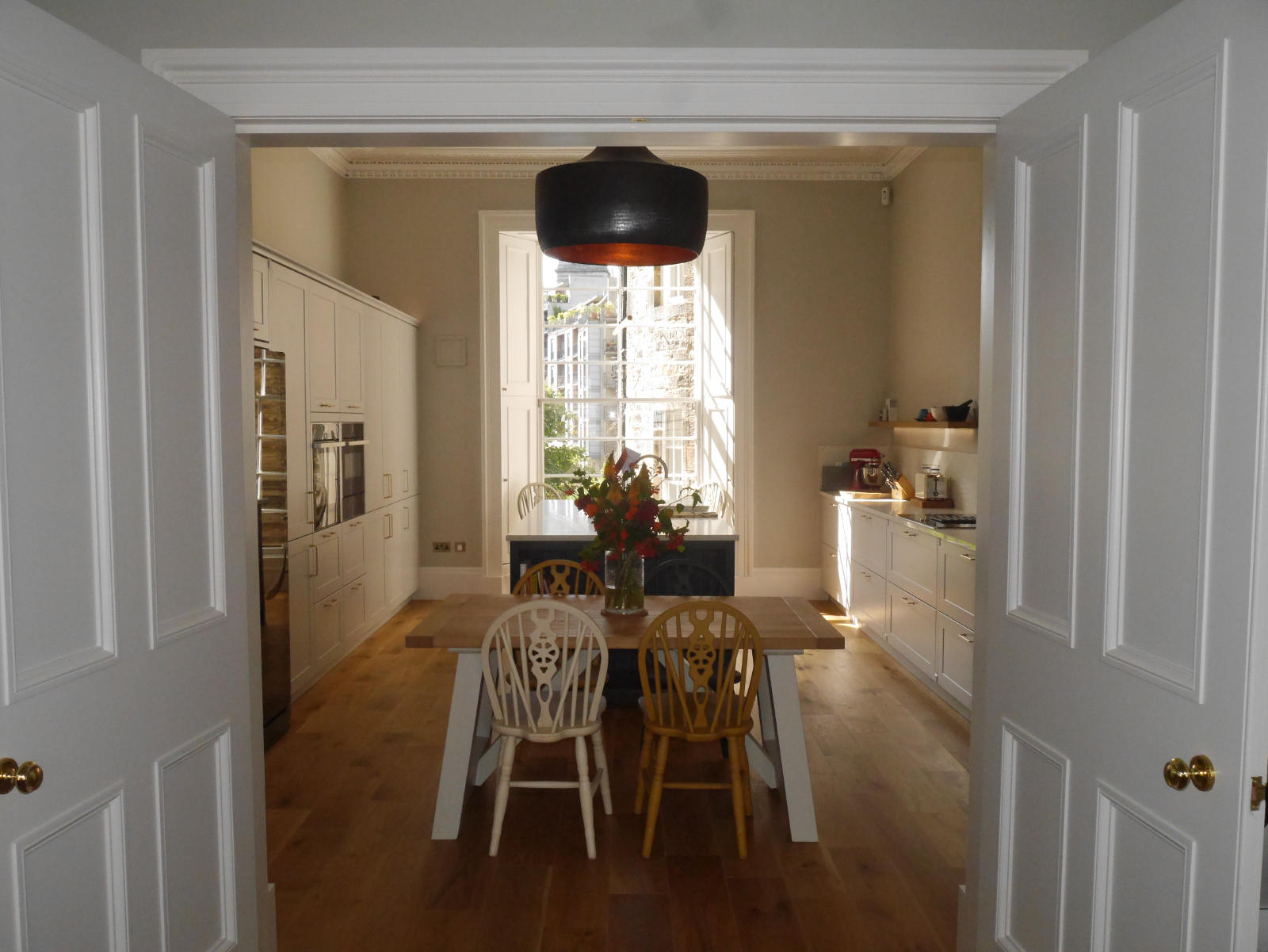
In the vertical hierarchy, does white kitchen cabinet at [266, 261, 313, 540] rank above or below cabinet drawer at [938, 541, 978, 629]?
above

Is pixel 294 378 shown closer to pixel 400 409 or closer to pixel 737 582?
pixel 400 409

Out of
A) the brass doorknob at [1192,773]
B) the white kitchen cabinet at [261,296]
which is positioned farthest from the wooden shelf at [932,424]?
the brass doorknob at [1192,773]

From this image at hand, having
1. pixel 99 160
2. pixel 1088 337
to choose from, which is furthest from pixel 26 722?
pixel 1088 337

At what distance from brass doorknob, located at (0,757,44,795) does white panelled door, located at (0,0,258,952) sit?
23 mm

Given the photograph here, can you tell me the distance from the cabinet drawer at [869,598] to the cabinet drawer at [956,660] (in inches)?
37.7

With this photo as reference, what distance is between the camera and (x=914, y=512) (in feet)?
18.6

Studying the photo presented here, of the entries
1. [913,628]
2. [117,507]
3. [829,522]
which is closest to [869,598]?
[913,628]

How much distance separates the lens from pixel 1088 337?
1.67m

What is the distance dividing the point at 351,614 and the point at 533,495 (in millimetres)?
1995

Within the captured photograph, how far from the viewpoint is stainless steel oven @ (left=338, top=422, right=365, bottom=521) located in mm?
5434

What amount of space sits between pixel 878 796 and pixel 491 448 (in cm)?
456

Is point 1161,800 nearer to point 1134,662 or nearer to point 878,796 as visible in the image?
point 1134,662

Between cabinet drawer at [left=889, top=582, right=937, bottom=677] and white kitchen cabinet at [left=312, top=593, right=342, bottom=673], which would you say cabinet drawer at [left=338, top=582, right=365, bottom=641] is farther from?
cabinet drawer at [left=889, top=582, right=937, bottom=677]

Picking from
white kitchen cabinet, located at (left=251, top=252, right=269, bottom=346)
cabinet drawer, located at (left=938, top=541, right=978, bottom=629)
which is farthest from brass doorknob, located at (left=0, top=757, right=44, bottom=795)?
cabinet drawer, located at (left=938, top=541, right=978, bottom=629)
